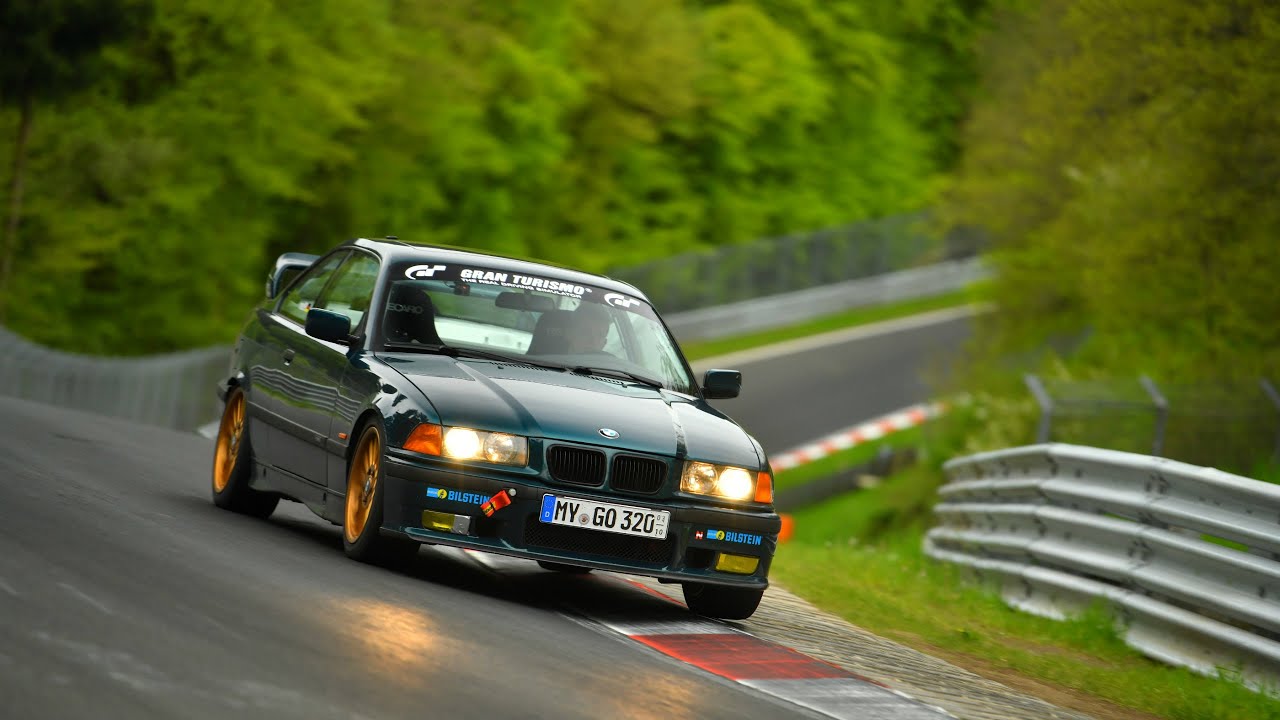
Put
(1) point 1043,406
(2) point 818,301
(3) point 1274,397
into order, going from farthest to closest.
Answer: (2) point 818,301, (1) point 1043,406, (3) point 1274,397

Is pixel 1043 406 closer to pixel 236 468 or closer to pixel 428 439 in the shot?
pixel 236 468

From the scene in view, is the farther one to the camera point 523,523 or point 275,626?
point 523,523

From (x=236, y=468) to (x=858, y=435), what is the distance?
25.5 meters

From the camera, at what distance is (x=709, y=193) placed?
5341cm

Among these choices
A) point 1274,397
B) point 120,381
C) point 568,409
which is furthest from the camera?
point 120,381

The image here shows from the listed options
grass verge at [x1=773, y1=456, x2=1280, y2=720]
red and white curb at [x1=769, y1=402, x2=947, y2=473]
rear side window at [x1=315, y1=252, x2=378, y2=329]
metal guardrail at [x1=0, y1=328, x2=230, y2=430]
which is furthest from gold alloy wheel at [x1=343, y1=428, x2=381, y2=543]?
red and white curb at [x1=769, y1=402, x2=947, y2=473]

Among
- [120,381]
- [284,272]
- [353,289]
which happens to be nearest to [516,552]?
[353,289]

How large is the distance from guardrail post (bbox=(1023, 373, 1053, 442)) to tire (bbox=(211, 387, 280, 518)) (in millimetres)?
6757

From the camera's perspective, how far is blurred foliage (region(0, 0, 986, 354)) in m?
33.4

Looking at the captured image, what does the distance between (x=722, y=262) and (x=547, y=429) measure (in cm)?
3604

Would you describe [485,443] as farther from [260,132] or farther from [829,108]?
[829,108]

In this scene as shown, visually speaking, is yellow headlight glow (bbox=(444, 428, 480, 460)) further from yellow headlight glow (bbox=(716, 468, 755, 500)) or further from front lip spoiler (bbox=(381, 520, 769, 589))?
yellow headlight glow (bbox=(716, 468, 755, 500))

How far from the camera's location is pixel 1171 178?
2070cm

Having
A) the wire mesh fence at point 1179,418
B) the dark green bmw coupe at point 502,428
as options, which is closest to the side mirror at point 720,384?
the dark green bmw coupe at point 502,428
